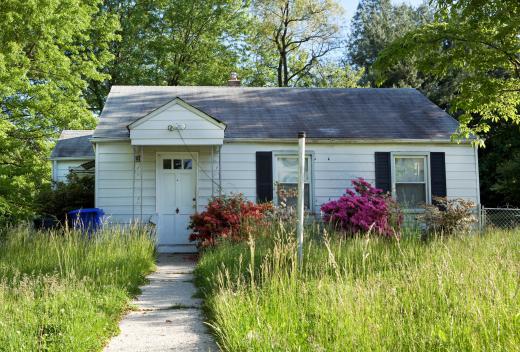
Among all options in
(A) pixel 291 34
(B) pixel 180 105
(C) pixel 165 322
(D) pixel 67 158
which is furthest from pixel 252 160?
(A) pixel 291 34

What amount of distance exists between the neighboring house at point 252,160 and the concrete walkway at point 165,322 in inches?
184

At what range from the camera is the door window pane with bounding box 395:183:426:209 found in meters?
14.3

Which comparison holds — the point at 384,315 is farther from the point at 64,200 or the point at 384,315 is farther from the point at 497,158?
the point at 497,158

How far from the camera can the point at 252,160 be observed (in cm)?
1381

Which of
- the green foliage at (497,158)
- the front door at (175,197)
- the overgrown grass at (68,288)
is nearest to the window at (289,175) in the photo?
the front door at (175,197)

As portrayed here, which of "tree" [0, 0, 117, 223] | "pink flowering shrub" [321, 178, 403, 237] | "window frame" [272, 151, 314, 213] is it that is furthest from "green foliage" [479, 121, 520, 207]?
"tree" [0, 0, 117, 223]

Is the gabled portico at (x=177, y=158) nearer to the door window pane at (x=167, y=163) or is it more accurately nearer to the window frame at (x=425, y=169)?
the door window pane at (x=167, y=163)

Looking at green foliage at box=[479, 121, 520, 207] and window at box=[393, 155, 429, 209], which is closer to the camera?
window at box=[393, 155, 429, 209]

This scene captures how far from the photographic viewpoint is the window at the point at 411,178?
14.3 meters

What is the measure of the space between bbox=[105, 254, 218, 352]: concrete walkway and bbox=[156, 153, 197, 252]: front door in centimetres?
445

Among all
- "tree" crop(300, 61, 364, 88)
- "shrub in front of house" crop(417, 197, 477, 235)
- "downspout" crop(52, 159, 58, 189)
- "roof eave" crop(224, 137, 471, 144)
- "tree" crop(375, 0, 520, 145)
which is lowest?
"shrub in front of house" crop(417, 197, 477, 235)

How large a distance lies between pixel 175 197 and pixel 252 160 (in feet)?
7.51

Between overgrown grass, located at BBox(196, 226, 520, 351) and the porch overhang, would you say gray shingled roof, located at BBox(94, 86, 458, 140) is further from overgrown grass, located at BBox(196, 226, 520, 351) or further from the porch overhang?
overgrown grass, located at BBox(196, 226, 520, 351)

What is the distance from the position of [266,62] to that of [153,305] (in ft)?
86.7
